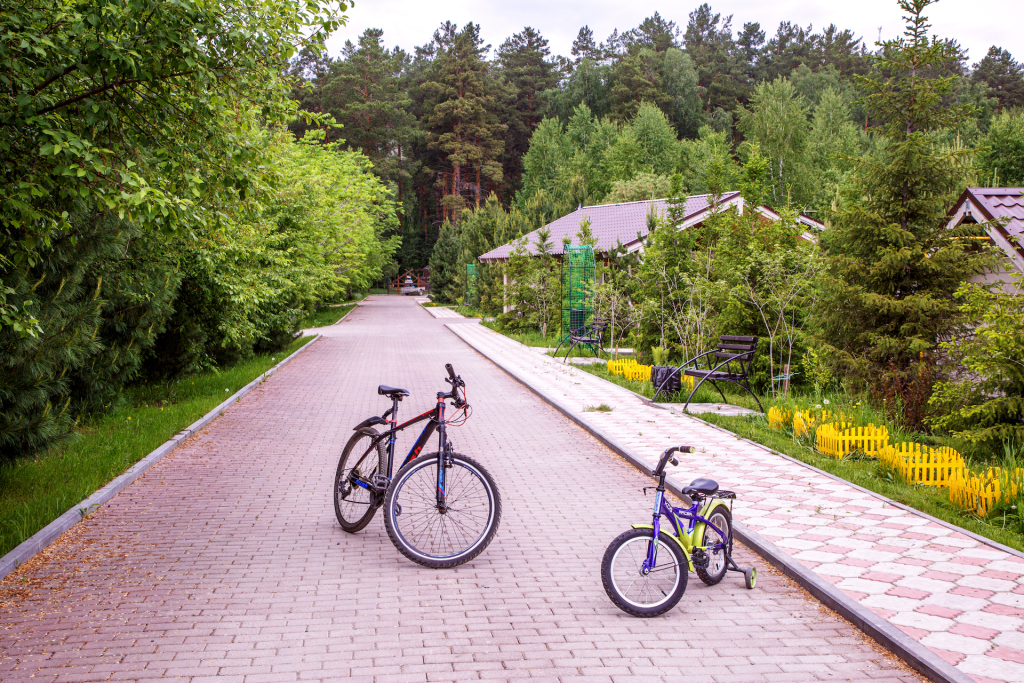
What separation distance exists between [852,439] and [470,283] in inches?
1535

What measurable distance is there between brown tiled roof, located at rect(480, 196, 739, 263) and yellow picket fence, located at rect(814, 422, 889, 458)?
52.8ft

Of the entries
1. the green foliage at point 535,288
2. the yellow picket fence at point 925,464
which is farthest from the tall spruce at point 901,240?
the green foliage at point 535,288

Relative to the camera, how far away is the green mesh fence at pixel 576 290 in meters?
22.4

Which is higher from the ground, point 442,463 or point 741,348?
point 741,348

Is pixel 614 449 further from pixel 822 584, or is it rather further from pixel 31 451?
pixel 31 451

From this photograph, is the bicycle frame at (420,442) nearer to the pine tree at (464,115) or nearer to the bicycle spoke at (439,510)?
the bicycle spoke at (439,510)

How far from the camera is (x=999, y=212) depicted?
9445 mm

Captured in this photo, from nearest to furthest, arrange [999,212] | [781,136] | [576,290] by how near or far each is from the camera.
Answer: [999,212], [576,290], [781,136]

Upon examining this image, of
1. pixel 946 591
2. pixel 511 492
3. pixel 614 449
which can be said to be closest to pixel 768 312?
pixel 614 449

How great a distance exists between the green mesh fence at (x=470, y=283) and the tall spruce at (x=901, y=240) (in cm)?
3458

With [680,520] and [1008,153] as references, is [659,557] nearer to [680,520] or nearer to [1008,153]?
[680,520]

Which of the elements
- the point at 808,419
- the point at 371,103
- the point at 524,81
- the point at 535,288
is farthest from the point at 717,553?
the point at 524,81

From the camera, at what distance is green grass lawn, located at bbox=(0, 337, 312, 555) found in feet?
19.7

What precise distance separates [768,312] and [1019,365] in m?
6.38
